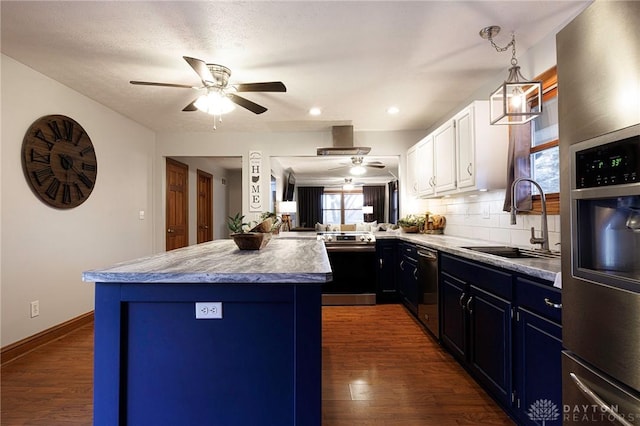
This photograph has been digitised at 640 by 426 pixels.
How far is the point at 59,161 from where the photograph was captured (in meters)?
2.89

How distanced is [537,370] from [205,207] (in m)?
6.23

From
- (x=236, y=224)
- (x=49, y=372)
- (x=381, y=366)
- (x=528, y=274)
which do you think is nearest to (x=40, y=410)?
(x=49, y=372)

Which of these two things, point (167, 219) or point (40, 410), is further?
point (167, 219)

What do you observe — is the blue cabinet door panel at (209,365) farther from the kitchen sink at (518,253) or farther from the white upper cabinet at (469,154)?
the white upper cabinet at (469,154)

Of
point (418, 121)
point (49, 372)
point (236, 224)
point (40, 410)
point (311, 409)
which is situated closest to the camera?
point (311, 409)

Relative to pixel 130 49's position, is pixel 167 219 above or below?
below

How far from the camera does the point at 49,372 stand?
2.26 meters

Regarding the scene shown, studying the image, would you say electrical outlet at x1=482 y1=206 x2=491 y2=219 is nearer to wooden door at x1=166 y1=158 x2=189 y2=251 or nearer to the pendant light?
the pendant light

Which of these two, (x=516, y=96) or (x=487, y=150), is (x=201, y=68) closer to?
(x=516, y=96)

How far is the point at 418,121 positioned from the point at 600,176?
3382 mm

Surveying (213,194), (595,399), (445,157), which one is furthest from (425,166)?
(213,194)

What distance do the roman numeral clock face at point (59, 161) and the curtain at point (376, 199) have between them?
7905 mm

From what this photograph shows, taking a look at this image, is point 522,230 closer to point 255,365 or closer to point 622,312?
point 622,312

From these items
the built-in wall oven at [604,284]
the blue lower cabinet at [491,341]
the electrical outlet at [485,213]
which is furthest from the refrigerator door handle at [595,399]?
the electrical outlet at [485,213]
